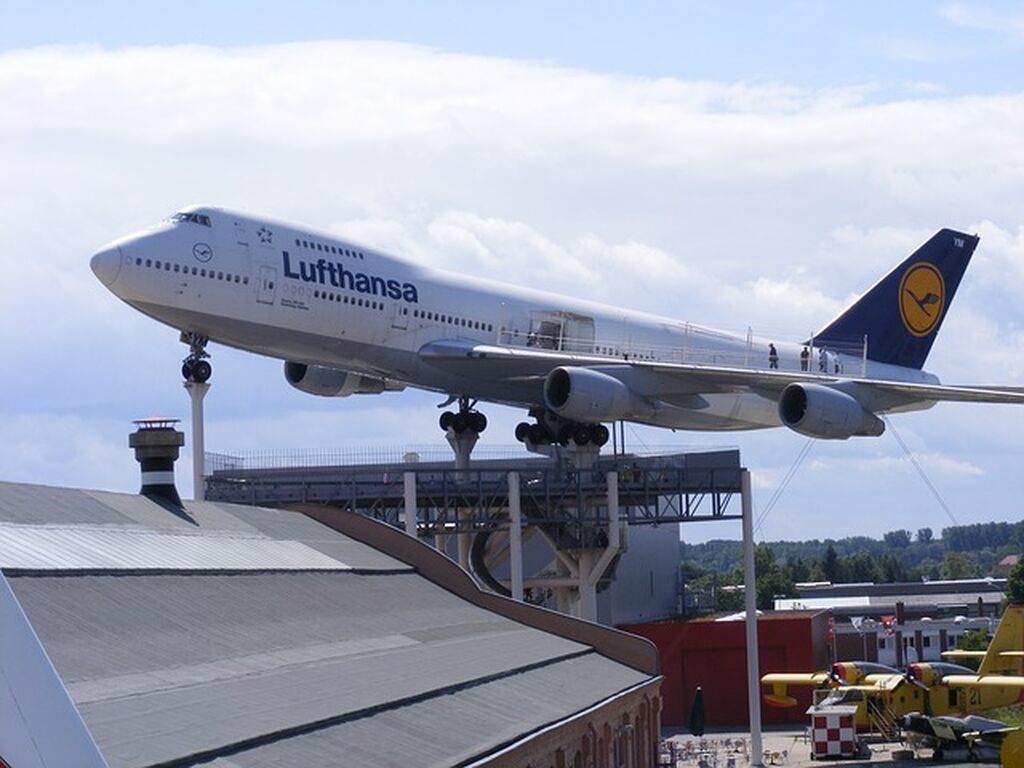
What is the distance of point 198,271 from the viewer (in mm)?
45156

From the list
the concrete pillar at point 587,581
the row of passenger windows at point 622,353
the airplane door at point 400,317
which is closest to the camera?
the airplane door at point 400,317

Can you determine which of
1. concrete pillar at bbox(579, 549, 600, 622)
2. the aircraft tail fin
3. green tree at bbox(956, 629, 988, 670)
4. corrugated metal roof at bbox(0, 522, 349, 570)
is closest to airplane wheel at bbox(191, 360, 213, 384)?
Result: concrete pillar at bbox(579, 549, 600, 622)

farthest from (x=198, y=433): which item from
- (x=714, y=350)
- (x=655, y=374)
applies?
(x=714, y=350)

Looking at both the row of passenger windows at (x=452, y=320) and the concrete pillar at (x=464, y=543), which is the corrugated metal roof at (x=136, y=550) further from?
the row of passenger windows at (x=452, y=320)

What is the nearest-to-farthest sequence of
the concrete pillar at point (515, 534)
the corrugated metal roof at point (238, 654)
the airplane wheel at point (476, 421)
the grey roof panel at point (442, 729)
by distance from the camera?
1. the corrugated metal roof at point (238, 654)
2. the grey roof panel at point (442, 729)
3. the concrete pillar at point (515, 534)
4. the airplane wheel at point (476, 421)

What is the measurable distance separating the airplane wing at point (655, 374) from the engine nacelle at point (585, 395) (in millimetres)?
751

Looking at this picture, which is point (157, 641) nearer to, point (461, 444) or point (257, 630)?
point (257, 630)

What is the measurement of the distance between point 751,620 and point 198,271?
58.4 ft

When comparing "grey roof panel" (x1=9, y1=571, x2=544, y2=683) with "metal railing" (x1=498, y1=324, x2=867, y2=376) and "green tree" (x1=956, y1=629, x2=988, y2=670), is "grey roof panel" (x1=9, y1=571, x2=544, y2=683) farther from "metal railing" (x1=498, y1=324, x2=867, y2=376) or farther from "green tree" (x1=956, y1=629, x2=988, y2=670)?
"green tree" (x1=956, y1=629, x2=988, y2=670)

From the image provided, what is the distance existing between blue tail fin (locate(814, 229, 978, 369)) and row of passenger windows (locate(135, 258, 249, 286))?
26.2m

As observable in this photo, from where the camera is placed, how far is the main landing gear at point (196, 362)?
4678 centimetres

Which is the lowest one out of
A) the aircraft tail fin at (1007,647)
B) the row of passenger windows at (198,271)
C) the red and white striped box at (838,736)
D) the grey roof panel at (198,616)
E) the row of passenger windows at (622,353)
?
the red and white striped box at (838,736)

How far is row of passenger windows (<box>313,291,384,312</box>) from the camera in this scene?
157 ft

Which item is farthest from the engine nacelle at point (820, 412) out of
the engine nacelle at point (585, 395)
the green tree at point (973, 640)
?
the green tree at point (973, 640)
